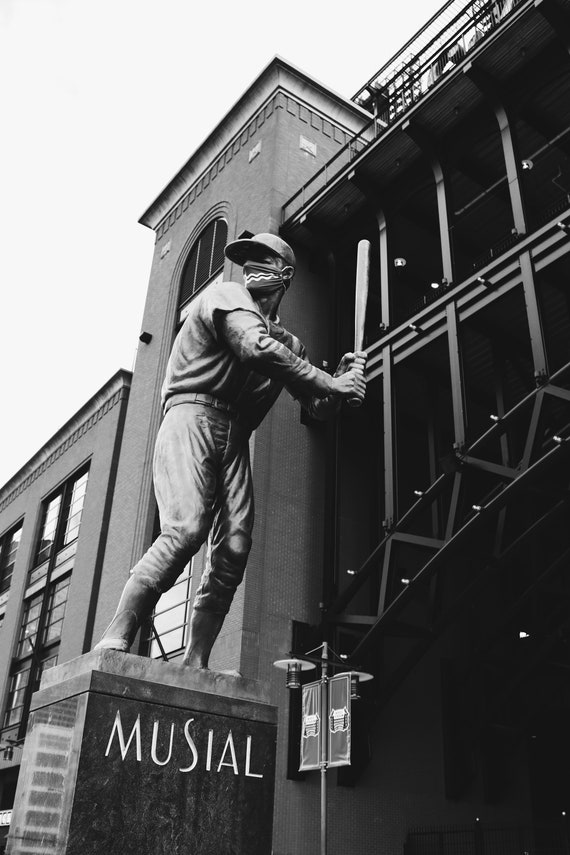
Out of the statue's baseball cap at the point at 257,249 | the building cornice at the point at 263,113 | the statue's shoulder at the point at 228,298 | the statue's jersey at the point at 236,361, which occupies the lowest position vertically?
the statue's jersey at the point at 236,361

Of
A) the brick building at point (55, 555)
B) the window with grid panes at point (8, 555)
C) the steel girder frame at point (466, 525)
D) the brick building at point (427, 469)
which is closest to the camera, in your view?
the steel girder frame at point (466, 525)

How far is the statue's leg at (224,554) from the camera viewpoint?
211 inches

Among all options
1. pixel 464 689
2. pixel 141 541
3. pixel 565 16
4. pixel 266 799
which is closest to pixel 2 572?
pixel 141 541

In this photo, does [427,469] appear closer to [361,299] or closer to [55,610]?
[55,610]

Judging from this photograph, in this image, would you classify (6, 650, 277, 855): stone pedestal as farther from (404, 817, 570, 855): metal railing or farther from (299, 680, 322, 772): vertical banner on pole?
(404, 817, 570, 855): metal railing

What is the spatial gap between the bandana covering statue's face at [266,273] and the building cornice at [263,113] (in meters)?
18.0

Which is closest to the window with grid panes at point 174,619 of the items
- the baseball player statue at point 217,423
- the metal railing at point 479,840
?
the metal railing at point 479,840

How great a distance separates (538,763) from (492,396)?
864cm

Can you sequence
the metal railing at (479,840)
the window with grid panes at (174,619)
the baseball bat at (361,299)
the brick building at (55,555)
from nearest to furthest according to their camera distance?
the baseball bat at (361,299) < the metal railing at (479,840) < the window with grid panes at (174,619) < the brick building at (55,555)

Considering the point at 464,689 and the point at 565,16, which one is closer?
the point at 565,16

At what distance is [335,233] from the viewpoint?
19359 millimetres

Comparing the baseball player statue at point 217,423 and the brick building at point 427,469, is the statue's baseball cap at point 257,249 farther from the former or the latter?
the brick building at point 427,469

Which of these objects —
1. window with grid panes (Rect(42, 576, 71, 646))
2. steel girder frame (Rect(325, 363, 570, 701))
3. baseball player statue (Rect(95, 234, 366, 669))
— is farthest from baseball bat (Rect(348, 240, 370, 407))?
window with grid panes (Rect(42, 576, 71, 646))

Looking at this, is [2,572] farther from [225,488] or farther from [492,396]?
[225,488]
